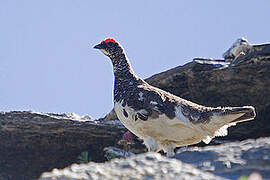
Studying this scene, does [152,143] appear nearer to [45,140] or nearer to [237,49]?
[45,140]

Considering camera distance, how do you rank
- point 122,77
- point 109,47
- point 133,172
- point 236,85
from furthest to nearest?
point 109,47, point 236,85, point 122,77, point 133,172

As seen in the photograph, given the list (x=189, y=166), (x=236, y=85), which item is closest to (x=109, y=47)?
(x=236, y=85)

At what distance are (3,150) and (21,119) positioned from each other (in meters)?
0.77

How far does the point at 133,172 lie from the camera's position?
2787 mm

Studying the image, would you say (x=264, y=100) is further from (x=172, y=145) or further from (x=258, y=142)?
(x=258, y=142)

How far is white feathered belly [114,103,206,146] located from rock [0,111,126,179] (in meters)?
1.90

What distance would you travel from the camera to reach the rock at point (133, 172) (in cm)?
269

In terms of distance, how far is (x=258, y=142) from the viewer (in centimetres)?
380

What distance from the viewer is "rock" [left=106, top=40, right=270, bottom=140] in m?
9.30

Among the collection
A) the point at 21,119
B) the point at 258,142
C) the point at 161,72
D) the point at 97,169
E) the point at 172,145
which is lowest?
the point at 97,169

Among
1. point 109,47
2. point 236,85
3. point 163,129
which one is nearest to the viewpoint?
point 163,129

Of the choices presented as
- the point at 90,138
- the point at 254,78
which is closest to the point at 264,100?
the point at 254,78

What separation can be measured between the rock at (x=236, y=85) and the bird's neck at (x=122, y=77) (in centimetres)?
104

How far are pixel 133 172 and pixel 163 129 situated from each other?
4969 millimetres
